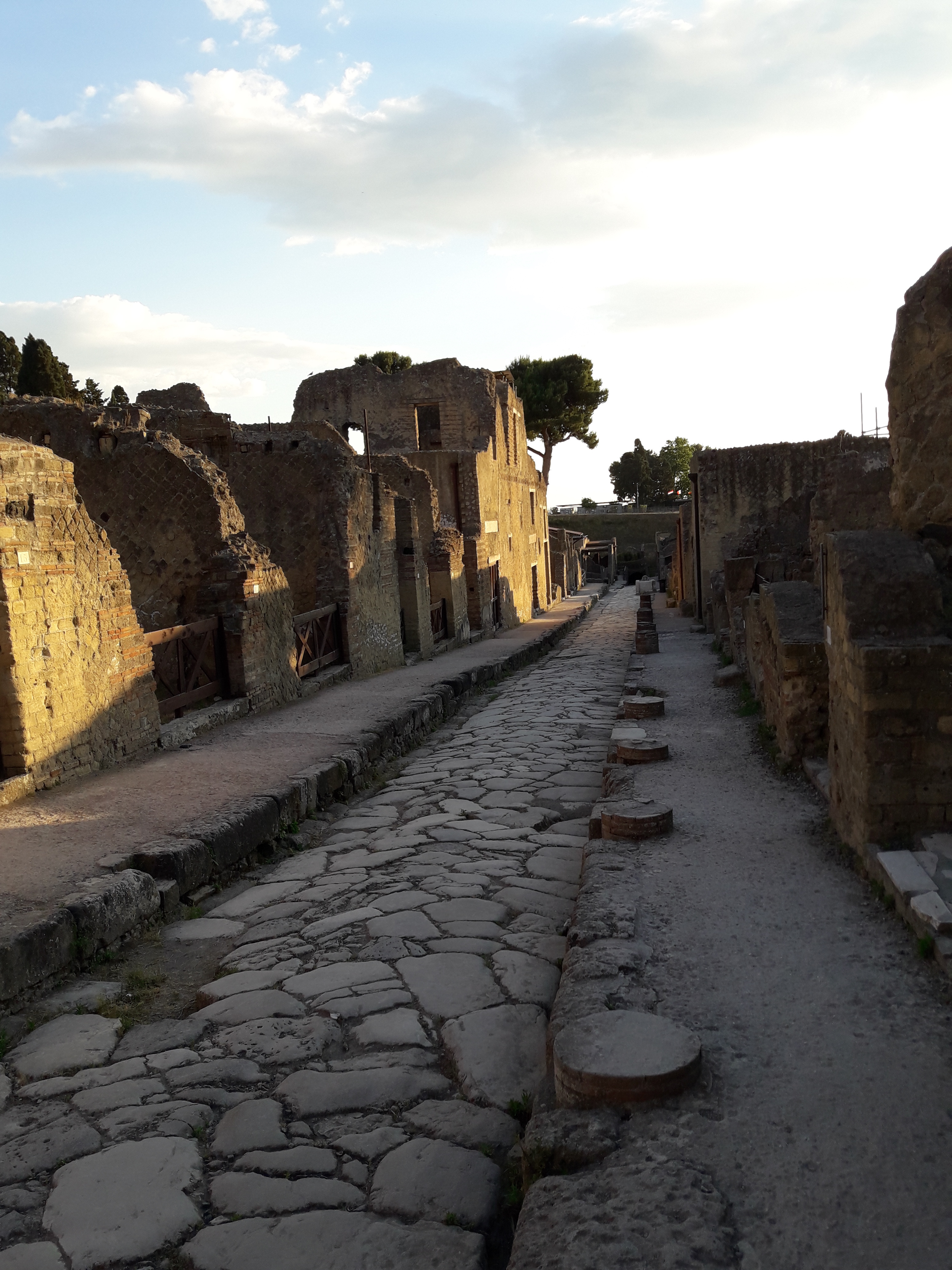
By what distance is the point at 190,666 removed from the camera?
357 inches

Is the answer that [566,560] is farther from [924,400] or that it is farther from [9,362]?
[924,400]

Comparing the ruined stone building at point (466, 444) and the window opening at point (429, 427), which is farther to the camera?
the window opening at point (429, 427)

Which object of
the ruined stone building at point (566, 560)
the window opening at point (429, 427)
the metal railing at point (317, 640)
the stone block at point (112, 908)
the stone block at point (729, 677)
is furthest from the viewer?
the ruined stone building at point (566, 560)

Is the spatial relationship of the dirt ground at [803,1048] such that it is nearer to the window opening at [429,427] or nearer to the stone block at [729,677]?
the stone block at [729,677]

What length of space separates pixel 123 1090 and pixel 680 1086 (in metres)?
1.81

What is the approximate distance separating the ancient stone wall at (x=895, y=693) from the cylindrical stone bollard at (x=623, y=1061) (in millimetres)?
1579

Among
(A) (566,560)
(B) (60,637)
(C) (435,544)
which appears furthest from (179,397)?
(A) (566,560)

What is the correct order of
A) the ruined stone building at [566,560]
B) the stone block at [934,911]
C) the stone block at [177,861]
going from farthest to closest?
the ruined stone building at [566,560]
the stone block at [177,861]
the stone block at [934,911]

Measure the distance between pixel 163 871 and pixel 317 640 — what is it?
683 cm

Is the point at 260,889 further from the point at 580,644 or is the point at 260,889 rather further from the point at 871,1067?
the point at 580,644

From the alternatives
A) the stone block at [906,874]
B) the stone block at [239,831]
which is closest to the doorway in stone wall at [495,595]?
the stone block at [239,831]

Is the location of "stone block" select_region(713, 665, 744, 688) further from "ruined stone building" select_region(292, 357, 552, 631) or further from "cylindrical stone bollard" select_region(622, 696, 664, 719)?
"ruined stone building" select_region(292, 357, 552, 631)

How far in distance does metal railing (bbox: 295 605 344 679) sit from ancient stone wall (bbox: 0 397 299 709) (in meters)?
1.04

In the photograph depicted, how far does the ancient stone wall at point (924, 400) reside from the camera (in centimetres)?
426
